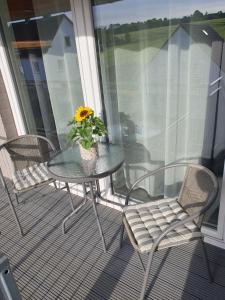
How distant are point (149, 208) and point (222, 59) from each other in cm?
105

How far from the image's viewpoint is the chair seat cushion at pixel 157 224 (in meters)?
1.40

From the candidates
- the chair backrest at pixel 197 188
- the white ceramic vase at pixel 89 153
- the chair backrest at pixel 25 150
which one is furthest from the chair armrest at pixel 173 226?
the chair backrest at pixel 25 150

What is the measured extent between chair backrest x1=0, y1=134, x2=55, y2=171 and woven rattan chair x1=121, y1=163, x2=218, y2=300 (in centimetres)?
108

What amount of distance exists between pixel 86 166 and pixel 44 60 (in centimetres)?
109

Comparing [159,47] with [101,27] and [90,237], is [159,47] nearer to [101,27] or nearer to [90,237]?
[101,27]

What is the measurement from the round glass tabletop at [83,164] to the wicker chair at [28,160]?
0.31 meters

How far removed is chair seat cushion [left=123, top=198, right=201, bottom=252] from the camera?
1.40 metres

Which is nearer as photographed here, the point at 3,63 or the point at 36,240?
the point at 36,240

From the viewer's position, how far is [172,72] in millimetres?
1590

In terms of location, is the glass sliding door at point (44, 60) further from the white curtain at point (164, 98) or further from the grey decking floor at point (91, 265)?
the grey decking floor at point (91, 265)

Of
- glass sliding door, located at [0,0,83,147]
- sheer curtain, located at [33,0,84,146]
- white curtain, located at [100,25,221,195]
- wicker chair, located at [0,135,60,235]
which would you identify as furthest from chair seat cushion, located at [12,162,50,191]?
white curtain, located at [100,25,221,195]

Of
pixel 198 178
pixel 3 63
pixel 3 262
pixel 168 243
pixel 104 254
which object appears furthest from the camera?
pixel 3 63

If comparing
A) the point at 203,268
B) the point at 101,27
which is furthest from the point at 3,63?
the point at 203,268

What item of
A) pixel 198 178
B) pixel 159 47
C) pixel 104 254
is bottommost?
pixel 104 254
